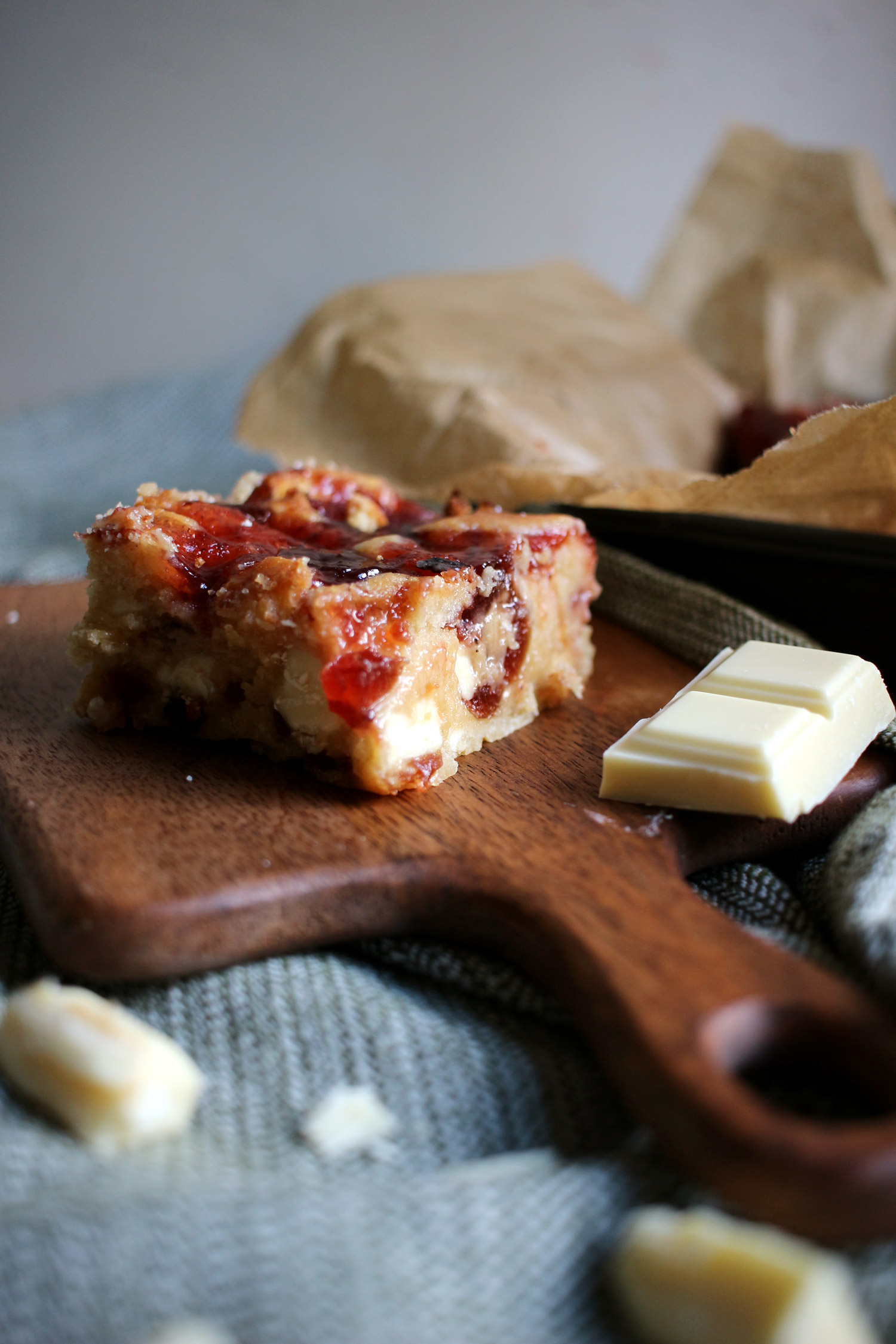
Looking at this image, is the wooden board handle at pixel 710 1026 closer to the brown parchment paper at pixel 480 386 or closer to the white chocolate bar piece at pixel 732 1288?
the white chocolate bar piece at pixel 732 1288

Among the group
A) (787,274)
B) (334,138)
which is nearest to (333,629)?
(787,274)

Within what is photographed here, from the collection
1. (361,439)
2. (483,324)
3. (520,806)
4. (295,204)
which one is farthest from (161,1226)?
(295,204)

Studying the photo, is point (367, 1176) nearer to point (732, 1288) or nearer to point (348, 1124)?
point (348, 1124)

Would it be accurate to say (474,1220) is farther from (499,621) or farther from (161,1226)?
(499,621)

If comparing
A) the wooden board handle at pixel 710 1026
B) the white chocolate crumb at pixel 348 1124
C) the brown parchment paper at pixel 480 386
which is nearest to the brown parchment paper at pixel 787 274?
the brown parchment paper at pixel 480 386

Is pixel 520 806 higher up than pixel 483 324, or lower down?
lower down
